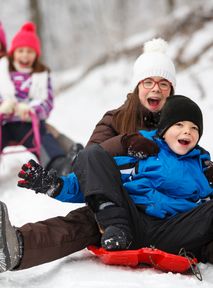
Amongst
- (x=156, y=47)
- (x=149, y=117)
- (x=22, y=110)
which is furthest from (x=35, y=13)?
(x=149, y=117)

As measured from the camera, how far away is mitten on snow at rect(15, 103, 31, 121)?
4.31 meters

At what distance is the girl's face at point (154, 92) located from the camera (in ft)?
9.98

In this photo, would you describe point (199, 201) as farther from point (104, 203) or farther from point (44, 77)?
point (44, 77)

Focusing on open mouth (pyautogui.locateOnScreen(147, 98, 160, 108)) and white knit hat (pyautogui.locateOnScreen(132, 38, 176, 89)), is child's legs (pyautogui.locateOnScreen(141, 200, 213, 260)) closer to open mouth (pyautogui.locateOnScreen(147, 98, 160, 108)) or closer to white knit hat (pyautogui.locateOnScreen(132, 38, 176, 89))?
open mouth (pyautogui.locateOnScreen(147, 98, 160, 108))

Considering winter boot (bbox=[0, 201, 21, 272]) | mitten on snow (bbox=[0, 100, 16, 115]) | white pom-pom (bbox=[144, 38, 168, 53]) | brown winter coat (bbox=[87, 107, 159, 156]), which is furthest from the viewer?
mitten on snow (bbox=[0, 100, 16, 115])

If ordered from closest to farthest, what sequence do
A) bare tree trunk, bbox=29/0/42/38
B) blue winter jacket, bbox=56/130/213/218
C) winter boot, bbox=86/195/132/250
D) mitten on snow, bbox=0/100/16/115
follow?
winter boot, bbox=86/195/132/250, blue winter jacket, bbox=56/130/213/218, mitten on snow, bbox=0/100/16/115, bare tree trunk, bbox=29/0/42/38

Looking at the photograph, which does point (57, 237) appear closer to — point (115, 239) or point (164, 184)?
point (115, 239)

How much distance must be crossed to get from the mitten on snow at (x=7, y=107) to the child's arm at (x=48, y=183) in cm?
202

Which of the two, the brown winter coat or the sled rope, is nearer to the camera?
the sled rope

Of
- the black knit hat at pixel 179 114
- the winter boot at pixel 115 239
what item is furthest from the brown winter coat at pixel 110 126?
the winter boot at pixel 115 239

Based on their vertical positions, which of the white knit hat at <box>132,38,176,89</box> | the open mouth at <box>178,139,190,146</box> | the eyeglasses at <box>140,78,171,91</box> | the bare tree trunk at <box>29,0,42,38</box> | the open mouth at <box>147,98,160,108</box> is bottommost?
the open mouth at <box>178,139,190,146</box>

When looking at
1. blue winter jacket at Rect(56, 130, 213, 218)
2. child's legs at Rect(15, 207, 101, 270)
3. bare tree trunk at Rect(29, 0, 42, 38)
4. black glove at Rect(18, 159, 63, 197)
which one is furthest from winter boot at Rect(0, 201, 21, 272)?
bare tree trunk at Rect(29, 0, 42, 38)

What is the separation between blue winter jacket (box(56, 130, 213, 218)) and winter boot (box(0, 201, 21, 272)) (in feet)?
1.01

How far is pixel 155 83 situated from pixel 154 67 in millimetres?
125
